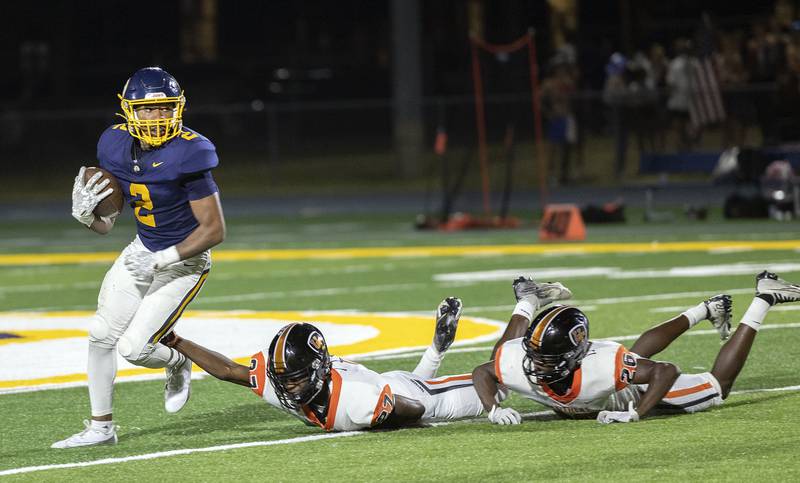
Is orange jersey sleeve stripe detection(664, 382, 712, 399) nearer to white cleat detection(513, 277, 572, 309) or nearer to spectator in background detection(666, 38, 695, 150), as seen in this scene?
white cleat detection(513, 277, 572, 309)

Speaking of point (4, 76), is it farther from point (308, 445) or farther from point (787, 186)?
point (308, 445)

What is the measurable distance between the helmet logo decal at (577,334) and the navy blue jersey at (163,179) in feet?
6.27

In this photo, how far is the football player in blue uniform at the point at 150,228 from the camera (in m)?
7.02

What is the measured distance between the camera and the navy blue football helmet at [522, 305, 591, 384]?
6672mm

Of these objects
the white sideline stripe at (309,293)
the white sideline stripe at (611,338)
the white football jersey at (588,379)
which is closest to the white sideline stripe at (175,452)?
the white football jersey at (588,379)

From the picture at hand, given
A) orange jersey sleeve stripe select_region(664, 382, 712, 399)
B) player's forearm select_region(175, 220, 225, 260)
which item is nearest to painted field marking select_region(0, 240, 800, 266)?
orange jersey sleeve stripe select_region(664, 382, 712, 399)

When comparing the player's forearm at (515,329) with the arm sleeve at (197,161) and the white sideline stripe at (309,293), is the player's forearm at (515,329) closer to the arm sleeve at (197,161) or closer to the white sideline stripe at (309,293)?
the arm sleeve at (197,161)

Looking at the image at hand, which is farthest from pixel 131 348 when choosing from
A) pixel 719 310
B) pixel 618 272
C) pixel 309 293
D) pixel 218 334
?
pixel 618 272

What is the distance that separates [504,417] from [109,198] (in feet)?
7.35

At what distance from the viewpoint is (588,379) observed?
680 centimetres

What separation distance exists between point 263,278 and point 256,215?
938 centimetres

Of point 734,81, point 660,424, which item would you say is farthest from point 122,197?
point 734,81

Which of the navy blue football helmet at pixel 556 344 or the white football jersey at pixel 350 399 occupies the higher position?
the navy blue football helmet at pixel 556 344

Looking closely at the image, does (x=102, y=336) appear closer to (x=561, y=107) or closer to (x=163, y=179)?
(x=163, y=179)
